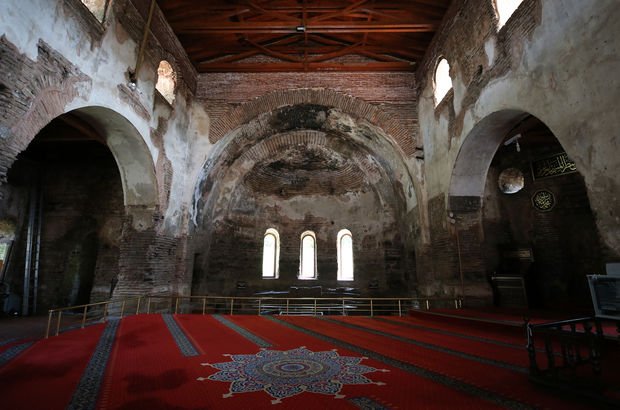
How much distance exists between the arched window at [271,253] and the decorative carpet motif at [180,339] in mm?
6356

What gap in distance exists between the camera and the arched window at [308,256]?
1273cm

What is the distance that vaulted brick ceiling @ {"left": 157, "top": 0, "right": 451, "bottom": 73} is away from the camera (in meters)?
7.73

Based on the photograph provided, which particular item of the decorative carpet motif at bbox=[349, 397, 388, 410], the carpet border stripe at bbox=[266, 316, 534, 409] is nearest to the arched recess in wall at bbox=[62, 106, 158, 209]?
the carpet border stripe at bbox=[266, 316, 534, 409]

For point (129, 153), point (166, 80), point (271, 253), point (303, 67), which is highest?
point (303, 67)

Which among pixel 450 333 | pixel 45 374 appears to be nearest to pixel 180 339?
pixel 45 374

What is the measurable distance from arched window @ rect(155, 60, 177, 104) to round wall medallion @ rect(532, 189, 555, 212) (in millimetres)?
11198

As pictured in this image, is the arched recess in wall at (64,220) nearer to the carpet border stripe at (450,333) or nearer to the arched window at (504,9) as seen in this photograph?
the carpet border stripe at (450,333)

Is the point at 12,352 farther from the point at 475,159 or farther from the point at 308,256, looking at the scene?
the point at 308,256

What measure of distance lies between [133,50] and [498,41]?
6.94 m

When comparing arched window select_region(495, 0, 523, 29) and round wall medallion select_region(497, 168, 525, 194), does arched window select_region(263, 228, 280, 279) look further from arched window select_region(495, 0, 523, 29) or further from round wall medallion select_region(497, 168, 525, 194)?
arched window select_region(495, 0, 523, 29)

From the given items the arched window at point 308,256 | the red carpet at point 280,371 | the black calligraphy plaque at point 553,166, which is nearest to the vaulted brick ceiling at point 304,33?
Result: the black calligraphy plaque at point 553,166

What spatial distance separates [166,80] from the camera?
818cm

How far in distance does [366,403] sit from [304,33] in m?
8.85

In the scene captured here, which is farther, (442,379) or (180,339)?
(180,339)
